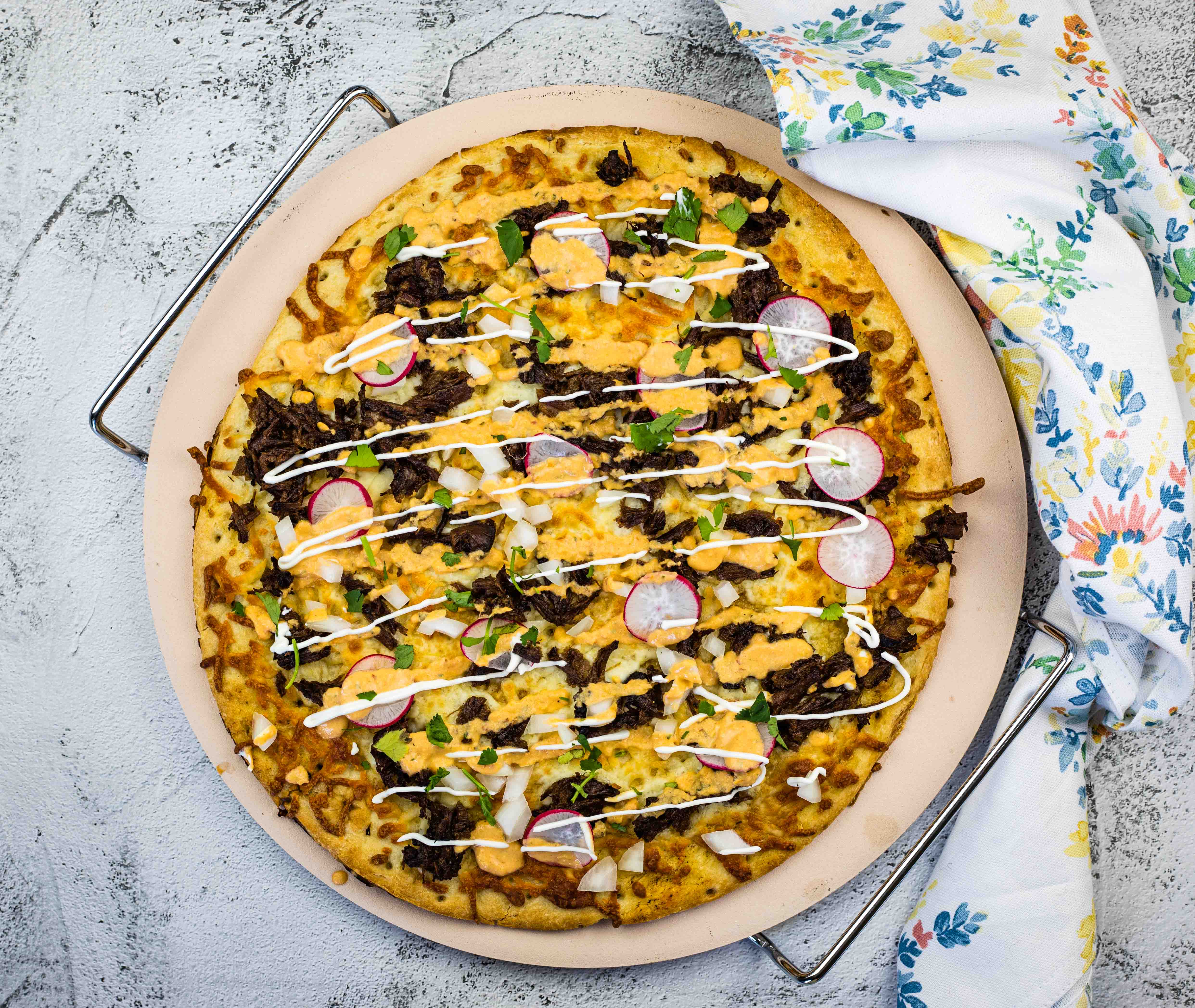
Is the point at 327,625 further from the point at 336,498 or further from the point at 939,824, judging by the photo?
the point at 939,824

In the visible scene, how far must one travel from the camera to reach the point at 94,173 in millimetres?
3676

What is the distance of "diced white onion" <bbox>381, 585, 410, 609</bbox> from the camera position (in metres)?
3.08

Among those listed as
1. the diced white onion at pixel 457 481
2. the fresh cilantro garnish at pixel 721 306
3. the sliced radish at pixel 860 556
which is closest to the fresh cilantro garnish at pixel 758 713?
the sliced radish at pixel 860 556

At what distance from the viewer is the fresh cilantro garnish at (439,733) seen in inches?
118

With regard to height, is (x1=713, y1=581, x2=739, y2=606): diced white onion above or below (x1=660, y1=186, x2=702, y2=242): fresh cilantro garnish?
below

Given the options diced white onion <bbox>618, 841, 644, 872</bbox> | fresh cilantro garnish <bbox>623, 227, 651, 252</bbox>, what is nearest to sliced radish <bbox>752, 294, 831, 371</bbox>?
fresh cilantro garnish <bbox>623, 227, 651, 252</bbox>

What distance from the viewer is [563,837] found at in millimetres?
3012

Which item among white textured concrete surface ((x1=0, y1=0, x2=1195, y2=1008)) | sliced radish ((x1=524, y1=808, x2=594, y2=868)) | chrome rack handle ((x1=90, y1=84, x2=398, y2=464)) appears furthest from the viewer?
white textured concrete surface ((x1=0, y1=0, x2=1195, y2=1008))

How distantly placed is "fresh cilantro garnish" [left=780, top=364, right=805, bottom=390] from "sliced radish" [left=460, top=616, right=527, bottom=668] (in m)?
1.30

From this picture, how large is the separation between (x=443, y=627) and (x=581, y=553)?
56 centimetres

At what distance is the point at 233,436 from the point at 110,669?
125 centimetres

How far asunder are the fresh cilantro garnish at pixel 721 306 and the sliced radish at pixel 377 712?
1776mm

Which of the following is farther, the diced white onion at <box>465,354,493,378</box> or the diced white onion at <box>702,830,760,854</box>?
the diced white onion at <box>465,354,493,378</box>

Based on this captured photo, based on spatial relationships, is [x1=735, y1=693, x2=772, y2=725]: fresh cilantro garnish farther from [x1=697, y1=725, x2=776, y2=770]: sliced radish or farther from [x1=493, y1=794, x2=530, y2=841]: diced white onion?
[x1=493, y1=794, x2=530, y2=841]: diced white onion
